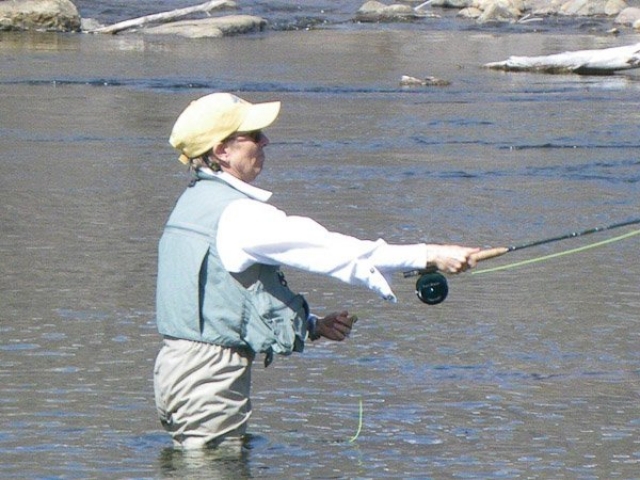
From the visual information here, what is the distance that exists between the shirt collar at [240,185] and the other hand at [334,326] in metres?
0.44

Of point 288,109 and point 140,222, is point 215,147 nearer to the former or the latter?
point 140,222

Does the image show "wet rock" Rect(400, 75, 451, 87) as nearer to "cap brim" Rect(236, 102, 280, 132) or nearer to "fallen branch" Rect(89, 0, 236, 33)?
"fallen branch" Rect(89, 0, 236, 33)

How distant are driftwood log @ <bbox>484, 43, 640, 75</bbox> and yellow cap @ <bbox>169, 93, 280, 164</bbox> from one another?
1446 centimetres

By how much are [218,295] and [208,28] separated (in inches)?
824

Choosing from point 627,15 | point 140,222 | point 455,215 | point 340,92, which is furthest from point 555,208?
point 627,15

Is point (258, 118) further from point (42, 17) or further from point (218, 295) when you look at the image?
point (42, 17)

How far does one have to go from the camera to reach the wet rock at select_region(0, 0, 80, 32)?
25.0m

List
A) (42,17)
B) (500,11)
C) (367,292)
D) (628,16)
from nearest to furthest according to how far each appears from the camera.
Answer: (367,292) < (42,17) < (628,16) < (500,11)

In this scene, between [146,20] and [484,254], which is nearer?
[484,254]

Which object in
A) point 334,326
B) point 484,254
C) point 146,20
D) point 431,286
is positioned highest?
point 484,254

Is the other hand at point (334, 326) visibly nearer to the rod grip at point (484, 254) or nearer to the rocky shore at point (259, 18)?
the rod grip at point (484, 254)

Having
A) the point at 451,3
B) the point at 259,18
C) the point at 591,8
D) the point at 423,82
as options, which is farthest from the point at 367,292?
the point at 451,3

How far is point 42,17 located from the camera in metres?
25.2

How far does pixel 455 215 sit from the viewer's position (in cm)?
982
